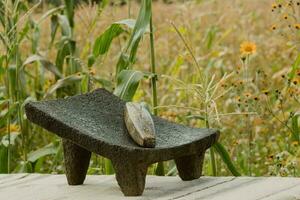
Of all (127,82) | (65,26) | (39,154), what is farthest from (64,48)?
(127,82)

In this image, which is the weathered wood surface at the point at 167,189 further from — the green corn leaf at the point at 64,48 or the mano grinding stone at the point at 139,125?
the green corn leaf at the point at 64,48

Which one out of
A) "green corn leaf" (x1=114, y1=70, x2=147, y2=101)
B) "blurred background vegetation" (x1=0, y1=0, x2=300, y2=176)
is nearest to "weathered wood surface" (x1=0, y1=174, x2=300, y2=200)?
"blurred background vegetation" (x1=0, y1=0, x2=300, y2=176)

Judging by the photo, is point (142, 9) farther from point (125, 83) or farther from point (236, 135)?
point (236, 135)

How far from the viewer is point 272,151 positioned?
4547 millimetres

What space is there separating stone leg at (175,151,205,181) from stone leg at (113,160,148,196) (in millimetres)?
289

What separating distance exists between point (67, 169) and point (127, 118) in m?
0.27

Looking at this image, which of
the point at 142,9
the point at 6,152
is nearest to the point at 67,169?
the point at 142,9

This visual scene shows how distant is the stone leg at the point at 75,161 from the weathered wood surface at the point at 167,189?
0.10ft

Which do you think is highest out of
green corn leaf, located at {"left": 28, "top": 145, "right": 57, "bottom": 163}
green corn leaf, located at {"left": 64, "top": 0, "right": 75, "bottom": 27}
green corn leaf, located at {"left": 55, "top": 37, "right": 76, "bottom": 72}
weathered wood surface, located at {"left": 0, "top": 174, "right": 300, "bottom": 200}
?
green corn leaf, located at {"left": 64, "top": 0, "right": 75, "bottom": 27}

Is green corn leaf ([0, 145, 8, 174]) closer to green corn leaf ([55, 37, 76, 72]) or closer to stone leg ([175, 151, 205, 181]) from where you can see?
green corn leaf ([55, 37, 76, 72])

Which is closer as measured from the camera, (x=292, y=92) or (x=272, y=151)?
(x=292, y=92)

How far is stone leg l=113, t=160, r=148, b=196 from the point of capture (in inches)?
103

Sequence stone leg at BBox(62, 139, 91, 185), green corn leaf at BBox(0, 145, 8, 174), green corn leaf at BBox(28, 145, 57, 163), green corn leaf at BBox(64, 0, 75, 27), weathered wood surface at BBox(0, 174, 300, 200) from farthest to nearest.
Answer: green corn leaf at BBox(64, 0, 75, 27) → green corn leaf at BBox(28, 145, 57, 163) → green corn leaf at BBox(0, 145, 8, 174) → stone leg at BBox(62, 139, 91, 185) → weathered wood surface at BBox(0, 174, 300, 200)

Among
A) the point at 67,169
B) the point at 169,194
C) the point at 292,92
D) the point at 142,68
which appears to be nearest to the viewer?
the point at 169,194
